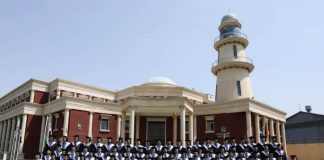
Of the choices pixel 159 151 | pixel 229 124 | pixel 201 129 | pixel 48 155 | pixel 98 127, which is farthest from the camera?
pixel 98 127

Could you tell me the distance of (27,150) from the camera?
106 feet

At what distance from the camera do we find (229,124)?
28125 mm

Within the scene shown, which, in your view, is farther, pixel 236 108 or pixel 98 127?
pixel 98 127

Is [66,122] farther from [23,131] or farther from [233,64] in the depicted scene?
[233,64]

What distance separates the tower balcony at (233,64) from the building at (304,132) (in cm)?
1146

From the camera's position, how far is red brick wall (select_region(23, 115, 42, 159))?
32344mm

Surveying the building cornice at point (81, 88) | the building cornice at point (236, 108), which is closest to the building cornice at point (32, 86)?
the building cornice at point (81, 88)

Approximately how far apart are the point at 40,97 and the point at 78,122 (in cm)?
836

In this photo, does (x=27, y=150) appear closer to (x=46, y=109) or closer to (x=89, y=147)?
(x=46, y=109)

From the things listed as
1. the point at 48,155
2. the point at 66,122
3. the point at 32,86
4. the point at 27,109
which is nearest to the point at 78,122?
the point at 66,122

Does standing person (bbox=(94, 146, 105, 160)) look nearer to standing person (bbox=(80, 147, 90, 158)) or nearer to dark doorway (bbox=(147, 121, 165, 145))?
standing person (bbox=(80, 147, 90, 158))

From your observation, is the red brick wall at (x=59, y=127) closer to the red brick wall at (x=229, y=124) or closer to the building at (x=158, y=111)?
the building at (x=158, y=111)

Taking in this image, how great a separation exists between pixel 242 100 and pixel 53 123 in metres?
20.1

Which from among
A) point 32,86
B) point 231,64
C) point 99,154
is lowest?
point 99,154
